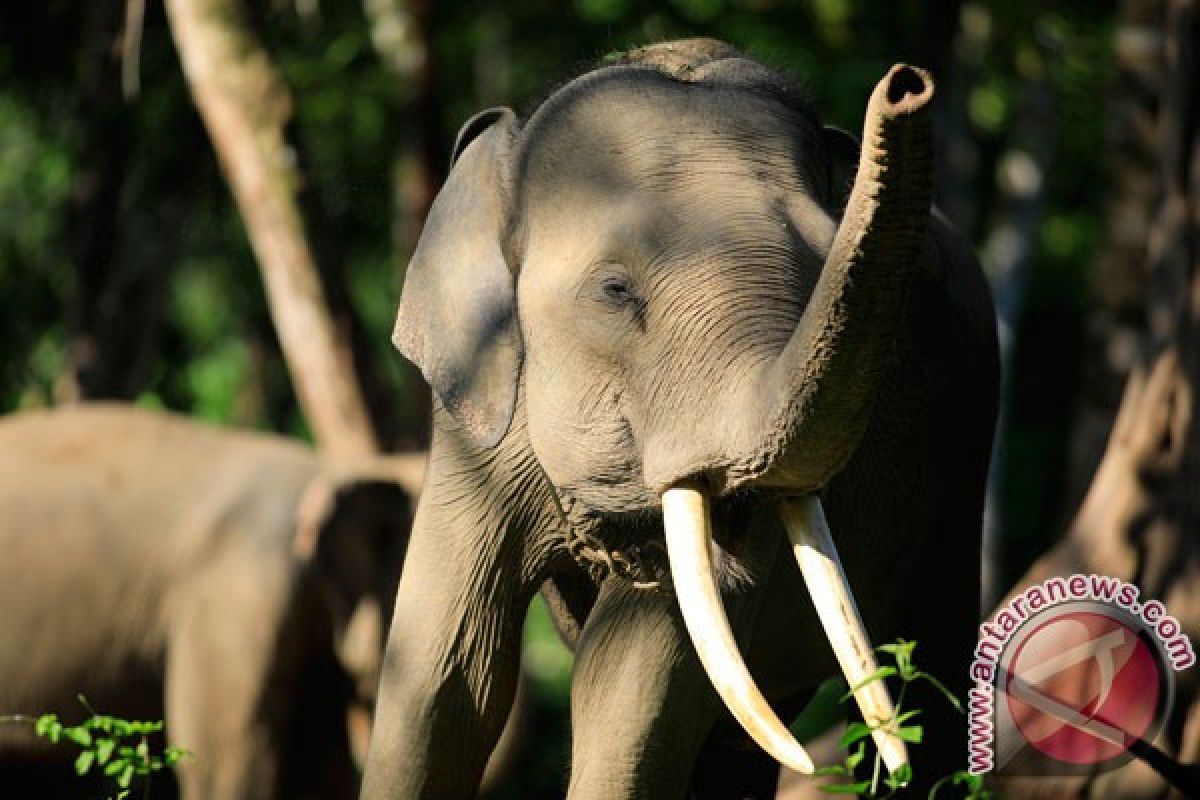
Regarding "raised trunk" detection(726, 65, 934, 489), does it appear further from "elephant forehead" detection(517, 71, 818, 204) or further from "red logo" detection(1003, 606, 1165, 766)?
"red logo" detection(1003, 606, 1165, 766)

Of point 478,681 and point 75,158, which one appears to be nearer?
point 478,681

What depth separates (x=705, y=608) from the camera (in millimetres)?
3268

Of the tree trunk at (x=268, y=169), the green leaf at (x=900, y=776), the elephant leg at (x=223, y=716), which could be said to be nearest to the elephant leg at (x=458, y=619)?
the green leaf at (x=900, y=776)

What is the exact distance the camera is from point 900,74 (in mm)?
2766

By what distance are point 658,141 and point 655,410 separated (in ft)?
1.84

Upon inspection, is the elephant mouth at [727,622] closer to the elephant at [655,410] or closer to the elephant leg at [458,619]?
the elephant at [655,410]

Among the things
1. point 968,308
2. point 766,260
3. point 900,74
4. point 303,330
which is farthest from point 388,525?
point 900,74

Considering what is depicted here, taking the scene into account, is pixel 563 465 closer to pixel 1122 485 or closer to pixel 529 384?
pixel 529 384

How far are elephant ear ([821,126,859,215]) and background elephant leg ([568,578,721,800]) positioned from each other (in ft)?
A: 2.77

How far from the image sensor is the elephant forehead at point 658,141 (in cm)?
373

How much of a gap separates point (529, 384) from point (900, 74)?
116cm

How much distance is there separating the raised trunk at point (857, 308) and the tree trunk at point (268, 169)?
166 inches

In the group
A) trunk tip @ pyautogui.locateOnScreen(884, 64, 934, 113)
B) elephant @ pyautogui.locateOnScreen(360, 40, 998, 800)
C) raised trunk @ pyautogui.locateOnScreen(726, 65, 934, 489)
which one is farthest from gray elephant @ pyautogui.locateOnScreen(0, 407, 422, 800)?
trunk tip @ pyautogui.locateOnScreen(884, 64, 934, 113)

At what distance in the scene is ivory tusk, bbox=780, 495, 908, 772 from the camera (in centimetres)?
306
